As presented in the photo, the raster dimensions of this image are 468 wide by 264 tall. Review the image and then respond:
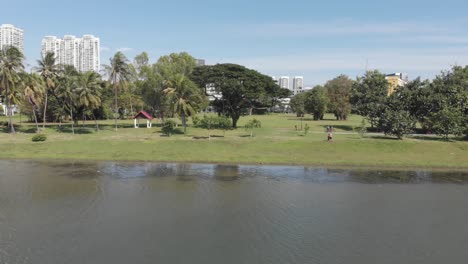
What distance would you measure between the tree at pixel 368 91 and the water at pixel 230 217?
120 ft

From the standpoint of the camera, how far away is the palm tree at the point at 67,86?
62.5m

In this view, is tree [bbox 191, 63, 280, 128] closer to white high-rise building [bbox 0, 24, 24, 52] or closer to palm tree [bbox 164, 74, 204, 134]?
palm tree [bbox 164, 74, 204, 134]

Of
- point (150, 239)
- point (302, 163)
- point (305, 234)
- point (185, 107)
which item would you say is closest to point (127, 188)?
point (150, 239)

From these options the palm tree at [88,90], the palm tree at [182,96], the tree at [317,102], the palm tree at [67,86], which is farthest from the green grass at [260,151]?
the tree at [317,102]

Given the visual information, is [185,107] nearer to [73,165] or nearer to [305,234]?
[73,165]

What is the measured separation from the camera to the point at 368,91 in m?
70.8

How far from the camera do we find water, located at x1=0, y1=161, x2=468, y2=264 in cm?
1622

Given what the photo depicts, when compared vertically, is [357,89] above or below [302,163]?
above

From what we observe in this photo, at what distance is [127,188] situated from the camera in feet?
91.5

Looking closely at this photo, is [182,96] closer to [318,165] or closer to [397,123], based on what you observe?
[318,165]

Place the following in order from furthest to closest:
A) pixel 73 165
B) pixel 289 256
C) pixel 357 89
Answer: pixel 357 89 < pixel 73 165 < pixel 289 256

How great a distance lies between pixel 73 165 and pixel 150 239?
23.5 m

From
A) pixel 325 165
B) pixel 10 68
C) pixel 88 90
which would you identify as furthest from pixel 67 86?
pixel 325 165

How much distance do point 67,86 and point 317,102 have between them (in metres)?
64.9
